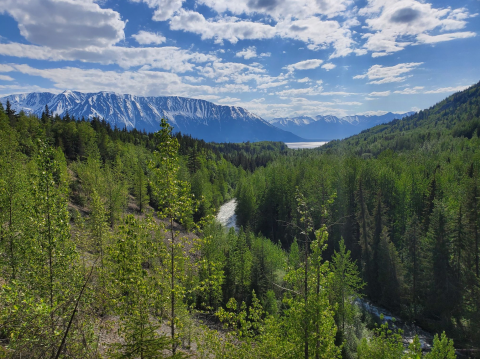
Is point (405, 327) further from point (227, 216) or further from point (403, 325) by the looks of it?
point (227, 216)

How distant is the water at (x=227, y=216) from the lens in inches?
2525

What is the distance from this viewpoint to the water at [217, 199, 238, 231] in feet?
210

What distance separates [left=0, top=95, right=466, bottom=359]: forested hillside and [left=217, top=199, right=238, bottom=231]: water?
4553mm

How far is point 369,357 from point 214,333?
28.9ft

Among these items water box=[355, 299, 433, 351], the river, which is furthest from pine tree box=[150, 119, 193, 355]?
water box=[355, 299, 433, 351]

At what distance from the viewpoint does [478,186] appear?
2869 cm

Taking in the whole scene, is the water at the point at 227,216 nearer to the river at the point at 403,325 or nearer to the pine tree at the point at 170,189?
the river at the point at 403,325

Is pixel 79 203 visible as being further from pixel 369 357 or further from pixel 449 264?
pixel 449 264

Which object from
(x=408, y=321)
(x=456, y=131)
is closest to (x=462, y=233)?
(x=408, y=321)

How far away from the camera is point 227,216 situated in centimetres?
7075

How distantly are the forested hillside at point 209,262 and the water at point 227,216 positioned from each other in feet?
14.9

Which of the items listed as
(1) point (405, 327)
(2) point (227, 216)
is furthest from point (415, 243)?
(2) point (227, 216)

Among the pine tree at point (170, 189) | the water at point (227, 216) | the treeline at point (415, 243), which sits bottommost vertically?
the water at point (227, 216)

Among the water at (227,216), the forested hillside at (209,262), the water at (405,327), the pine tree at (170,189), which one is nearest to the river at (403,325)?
the water at (405,327)
